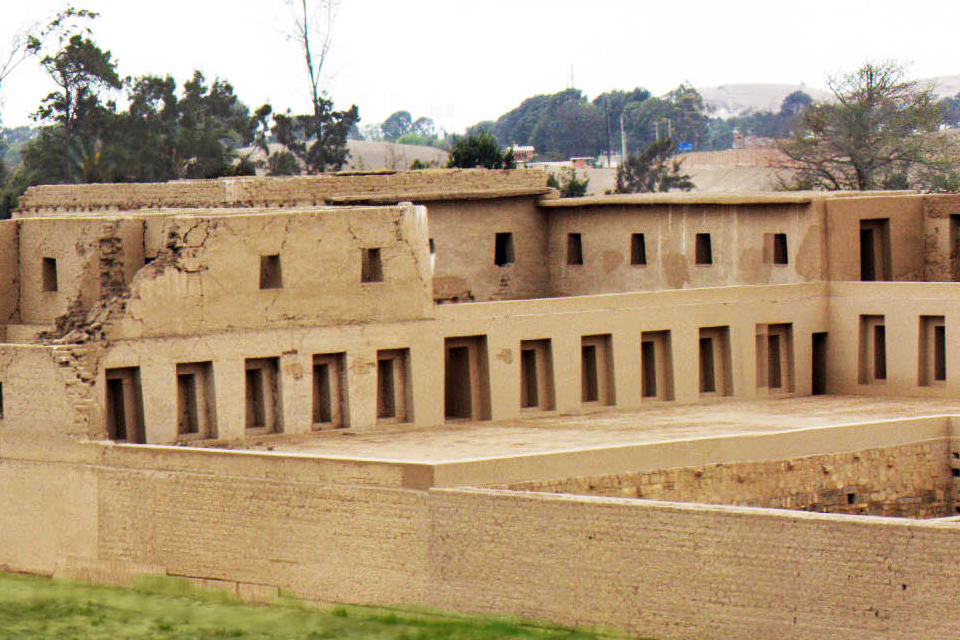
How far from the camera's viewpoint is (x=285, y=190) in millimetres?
32438

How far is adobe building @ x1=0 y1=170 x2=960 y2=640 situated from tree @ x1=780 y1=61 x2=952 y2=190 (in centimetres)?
2148

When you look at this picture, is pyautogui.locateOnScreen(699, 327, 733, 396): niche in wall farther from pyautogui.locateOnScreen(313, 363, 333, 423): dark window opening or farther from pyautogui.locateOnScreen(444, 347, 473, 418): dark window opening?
pyautogui.locateOnScreen(313, 363, 333, 423): dark window opening

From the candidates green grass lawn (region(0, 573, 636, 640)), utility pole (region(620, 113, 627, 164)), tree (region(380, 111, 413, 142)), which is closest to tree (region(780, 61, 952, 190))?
green grass lawn (region(0, 573, 636, 640))

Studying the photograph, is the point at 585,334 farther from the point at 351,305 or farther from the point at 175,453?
the point at 175,453

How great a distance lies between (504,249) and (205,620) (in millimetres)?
14171

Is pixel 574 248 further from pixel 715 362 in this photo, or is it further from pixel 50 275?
pixel 50 275

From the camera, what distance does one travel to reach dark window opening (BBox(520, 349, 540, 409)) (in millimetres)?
28625

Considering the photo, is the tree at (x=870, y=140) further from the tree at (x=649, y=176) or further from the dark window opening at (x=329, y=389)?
the dark window opening at (x=329, y=389)

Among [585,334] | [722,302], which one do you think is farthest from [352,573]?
[722,302]

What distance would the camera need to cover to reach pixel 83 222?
26.5 m

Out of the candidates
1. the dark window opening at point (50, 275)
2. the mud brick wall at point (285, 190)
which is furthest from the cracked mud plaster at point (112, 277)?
the mud brick wall at point (285, 190)

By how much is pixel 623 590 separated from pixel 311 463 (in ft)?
13.5

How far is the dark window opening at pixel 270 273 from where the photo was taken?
26391mm

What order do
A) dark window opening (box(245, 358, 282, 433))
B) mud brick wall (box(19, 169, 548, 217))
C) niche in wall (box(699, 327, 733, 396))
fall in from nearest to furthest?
dark window opening (box(245, 358, 282, 433)), niche in wall (box(699, 327, 733, 396)), mud brick wall (box(19, 169, 548, 217))
